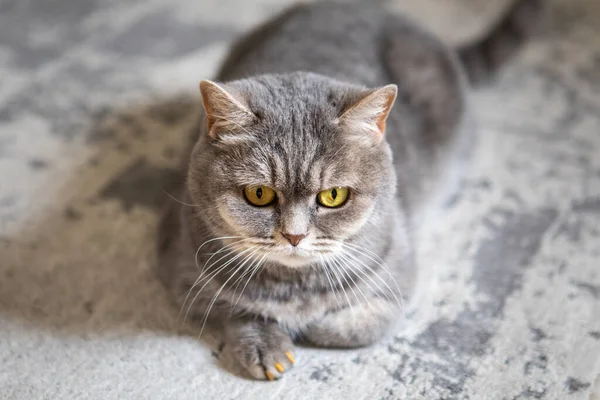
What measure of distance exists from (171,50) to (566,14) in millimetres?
1511

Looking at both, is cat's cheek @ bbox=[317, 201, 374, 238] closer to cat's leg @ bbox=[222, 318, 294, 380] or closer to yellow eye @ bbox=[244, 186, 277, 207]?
yellow eye @ bbox=[244, 186, 277, 207]

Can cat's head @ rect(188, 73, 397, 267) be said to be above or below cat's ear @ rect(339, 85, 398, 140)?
below

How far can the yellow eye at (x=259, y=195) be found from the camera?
1.16 metres

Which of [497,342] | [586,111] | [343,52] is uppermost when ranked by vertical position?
[343,52]

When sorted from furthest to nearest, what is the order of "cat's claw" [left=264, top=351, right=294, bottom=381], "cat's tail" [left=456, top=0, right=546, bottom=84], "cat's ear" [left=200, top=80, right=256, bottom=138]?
"cat's tail" [left=456, top=0, right=546, bottom=84], "cat's claw" [left=264, top=351, right=294, bottom=381], "cat's ear" [left=200, top=80, right=256, bottom=138]

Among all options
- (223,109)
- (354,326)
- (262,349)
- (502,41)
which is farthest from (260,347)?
(502,41)

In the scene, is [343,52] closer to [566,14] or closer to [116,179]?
[116,179]

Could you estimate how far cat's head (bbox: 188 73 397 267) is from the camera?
1.14 meters

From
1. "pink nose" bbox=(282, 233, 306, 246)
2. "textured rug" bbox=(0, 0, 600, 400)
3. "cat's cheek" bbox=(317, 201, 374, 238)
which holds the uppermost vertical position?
"cat's cheek" bbox=(317, 201, 374, 238)

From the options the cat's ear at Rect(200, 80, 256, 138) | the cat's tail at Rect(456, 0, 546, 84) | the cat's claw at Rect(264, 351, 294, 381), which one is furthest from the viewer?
the cat's tail at Rect(456, 0, 546, 84)

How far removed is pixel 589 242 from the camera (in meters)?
1.59

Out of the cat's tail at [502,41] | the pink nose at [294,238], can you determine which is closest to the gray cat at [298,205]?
the pink nose at [294,238]

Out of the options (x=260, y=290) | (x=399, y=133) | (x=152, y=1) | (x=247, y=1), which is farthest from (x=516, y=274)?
(x=152, y=1)

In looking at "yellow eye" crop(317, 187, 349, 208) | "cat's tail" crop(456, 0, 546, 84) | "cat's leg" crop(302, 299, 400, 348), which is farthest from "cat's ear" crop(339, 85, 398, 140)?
"cat's tail" crop(456, 0, 546, 84)
